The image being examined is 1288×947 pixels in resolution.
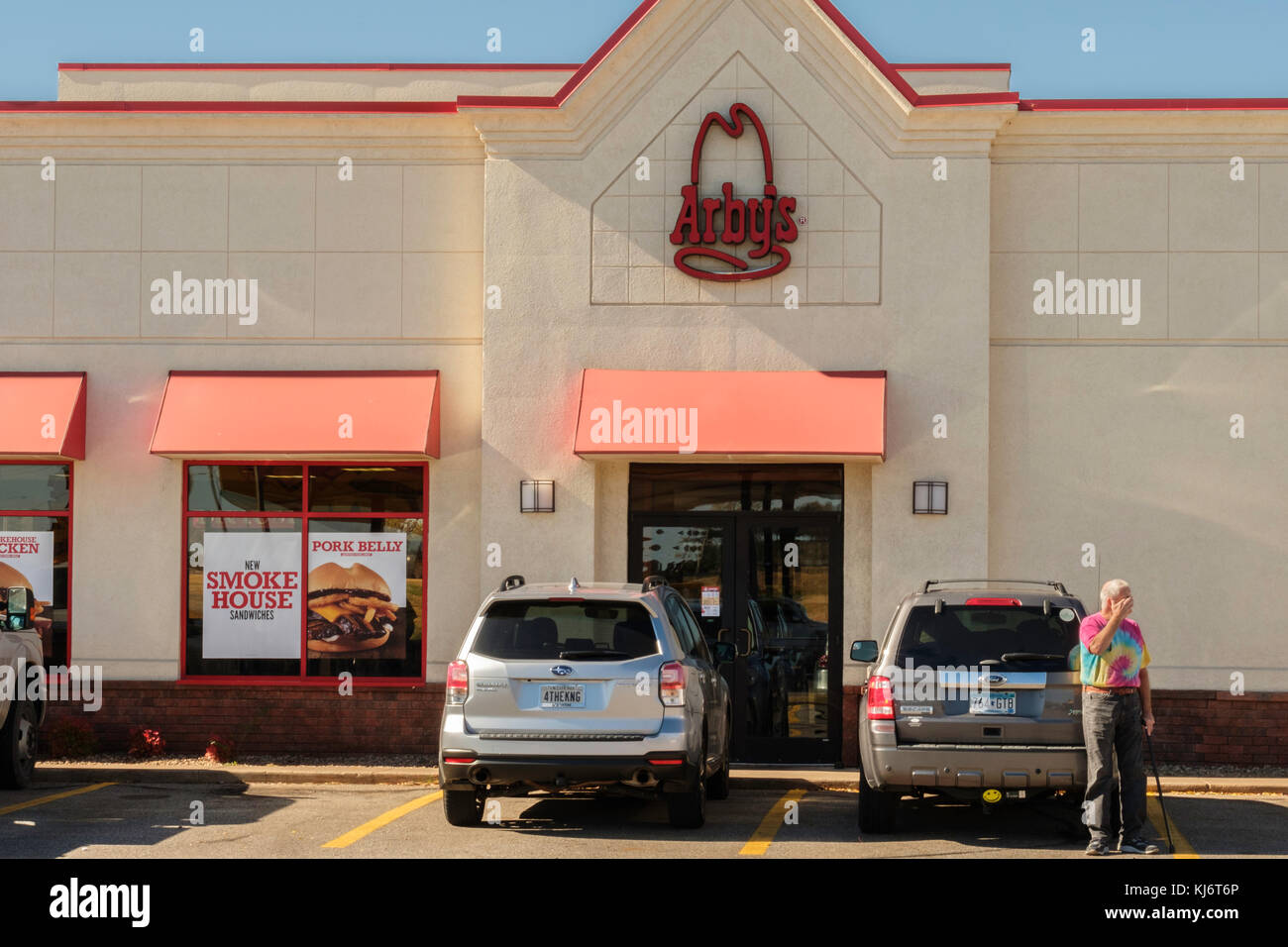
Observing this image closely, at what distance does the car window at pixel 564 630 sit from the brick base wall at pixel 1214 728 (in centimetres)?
454

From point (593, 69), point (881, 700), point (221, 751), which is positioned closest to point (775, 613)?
point (881, 700)

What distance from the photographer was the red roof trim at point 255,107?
14695 millimetres

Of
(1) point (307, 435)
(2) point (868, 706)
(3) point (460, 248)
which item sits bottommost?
(2) point (868, 706)

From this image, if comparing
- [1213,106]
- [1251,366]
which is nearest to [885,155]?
[1213,106]

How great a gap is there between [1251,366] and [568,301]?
6897 millimetres

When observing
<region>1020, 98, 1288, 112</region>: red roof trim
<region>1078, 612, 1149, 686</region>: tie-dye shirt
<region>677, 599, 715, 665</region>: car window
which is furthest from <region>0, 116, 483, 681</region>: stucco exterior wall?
<region>1078, 612, 1149, 686</region>: tie-dye shirt

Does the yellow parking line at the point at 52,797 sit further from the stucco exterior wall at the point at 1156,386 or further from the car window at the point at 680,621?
the stucco exterior wall at the point at 1156,386

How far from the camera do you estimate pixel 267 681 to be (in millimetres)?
14641

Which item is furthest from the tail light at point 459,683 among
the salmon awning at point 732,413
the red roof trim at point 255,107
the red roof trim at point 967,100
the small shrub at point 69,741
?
the red roof trim at point 967,100

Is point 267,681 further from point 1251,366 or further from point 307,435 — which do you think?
point 1251,366

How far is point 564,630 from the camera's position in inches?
408

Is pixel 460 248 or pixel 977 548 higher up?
pixel 460 248

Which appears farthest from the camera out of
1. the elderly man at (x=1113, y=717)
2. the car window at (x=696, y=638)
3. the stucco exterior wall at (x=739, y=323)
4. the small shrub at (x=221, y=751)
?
the stucco exterior wall at (x=739, y=323)

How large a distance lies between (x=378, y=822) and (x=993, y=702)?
15.3 feet
